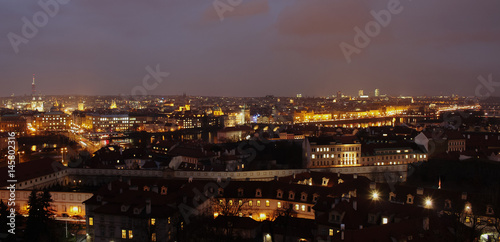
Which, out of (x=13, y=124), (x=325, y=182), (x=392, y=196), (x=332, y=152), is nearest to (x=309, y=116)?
(x=13, y=124)

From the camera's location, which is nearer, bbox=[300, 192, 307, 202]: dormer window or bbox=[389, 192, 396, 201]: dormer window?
bbox=[389, 192, 396, 201]: dormer window

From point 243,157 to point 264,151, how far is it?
3.05m

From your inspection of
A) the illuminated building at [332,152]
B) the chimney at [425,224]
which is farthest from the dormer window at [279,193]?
the illuminated building at [332,152]

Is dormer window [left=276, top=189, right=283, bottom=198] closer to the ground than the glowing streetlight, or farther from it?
closer to the ground

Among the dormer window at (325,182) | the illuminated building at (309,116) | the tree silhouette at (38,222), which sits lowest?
the tree silhouette at (38,222)

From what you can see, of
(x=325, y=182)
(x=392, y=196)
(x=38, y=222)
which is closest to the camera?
(x=38, y=222)

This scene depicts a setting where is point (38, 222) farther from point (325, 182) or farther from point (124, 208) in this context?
point (325, 182)

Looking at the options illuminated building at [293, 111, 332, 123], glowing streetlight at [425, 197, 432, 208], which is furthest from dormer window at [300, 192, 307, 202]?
illuminated building at [293, 111, 332, 123]

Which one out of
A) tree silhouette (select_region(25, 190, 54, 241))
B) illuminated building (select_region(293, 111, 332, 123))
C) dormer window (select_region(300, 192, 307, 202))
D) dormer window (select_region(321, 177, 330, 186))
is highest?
illuminated building (select_region(293, 111, 332, 123))

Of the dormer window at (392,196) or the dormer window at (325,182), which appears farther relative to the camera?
the dormer window at (325,182)

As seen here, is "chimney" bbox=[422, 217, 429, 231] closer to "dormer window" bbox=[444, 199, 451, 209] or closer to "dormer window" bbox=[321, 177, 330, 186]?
"dormer window" bbox=[444, 199, 451, 209]

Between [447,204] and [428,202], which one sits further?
[447,204]

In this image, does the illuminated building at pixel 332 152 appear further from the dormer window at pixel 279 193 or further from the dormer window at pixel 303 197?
the dormer window at pixel 303 197

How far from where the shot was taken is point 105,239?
11484 mm
